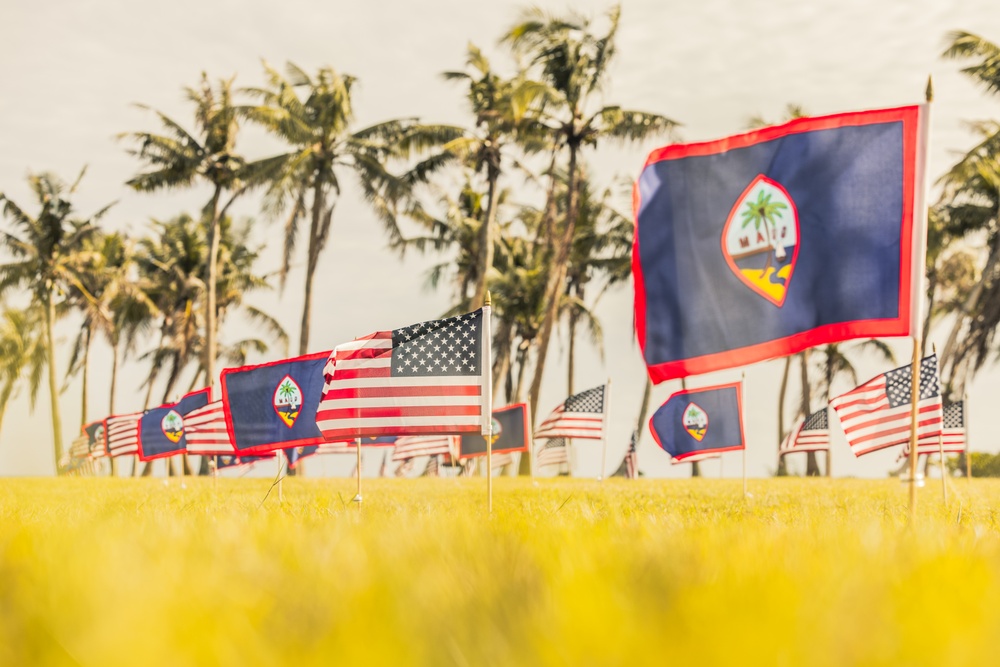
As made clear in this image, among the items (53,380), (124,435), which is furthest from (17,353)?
(124,435)

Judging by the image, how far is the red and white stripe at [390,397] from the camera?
8.33m

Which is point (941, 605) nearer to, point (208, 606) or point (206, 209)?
point (208, 606)

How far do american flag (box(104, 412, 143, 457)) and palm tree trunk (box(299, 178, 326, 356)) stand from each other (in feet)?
19.3

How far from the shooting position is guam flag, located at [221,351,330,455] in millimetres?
11312

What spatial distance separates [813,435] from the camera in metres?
21.3

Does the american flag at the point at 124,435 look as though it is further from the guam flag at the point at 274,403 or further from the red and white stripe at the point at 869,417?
the red and white stripe at the point at 869,417

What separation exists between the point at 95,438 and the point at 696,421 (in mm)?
29507

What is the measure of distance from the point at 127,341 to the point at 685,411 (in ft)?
126

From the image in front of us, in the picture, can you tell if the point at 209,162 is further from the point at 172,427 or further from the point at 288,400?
the point at 288,400

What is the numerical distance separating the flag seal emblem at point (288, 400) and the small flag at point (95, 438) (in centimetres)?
2723

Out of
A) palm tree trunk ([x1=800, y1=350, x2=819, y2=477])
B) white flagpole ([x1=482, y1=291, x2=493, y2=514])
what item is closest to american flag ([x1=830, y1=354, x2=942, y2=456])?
white flagpole ([x1=482, y1=291, x2=493, y2=514])

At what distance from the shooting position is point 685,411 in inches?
720

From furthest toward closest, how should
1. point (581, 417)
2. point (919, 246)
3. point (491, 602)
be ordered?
point (581, 417) → point (919, 246) → point (491, 602)

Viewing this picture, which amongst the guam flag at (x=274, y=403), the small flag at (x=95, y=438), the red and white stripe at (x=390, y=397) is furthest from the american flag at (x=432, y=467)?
the red and white stripe at (x=390, y=397)
